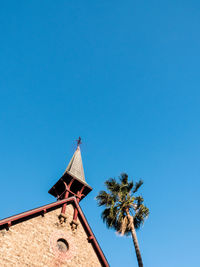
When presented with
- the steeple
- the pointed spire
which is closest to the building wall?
Result: the steeple

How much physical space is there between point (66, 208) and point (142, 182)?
7107 millimetres

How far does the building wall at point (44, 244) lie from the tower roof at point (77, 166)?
554 cm

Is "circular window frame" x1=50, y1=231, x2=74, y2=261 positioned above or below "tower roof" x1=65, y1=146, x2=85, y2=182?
below

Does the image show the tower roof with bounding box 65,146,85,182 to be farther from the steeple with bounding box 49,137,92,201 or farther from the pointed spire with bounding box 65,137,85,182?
the steeple with bounding box 49,137,92,201

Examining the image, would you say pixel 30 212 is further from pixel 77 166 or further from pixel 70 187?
pixel 77 166

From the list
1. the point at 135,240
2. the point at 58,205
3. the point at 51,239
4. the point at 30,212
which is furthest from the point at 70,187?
the point at 135,240

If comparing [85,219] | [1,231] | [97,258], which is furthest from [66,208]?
[1,231]

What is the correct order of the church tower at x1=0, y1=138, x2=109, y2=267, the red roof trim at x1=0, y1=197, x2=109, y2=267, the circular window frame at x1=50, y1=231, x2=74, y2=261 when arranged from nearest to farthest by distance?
the church tower at x1=0, y1=138, x2=109, y2=267, the red roof trim at x1=0, y1=197, x2=109, y2=267, the circular window frame at x1=50, y1=231, x2=74, y2=261

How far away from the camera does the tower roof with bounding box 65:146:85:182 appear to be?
24914mm

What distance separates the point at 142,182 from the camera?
21031 mm

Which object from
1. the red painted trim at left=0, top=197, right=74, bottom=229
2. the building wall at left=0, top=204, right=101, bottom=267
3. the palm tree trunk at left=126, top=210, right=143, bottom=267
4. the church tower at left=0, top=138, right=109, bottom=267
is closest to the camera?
the building wall at left=0, top=204, right=101, bottom=267

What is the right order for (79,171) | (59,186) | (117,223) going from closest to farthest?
1. (117,223)
2. (59,186)
3. (79,171)

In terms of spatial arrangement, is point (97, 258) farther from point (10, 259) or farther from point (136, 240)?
point (10, 259)

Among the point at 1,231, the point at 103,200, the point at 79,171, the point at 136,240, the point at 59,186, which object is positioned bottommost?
the point at 136,240
